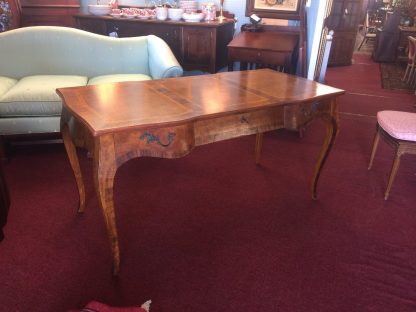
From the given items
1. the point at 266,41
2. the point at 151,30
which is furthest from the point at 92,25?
the point at 266,41

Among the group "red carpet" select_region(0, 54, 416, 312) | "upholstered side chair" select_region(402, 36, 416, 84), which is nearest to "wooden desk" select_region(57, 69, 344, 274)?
"red carpet" select_region(0, 54, 416, 312)

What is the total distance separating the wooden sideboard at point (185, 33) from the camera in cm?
351

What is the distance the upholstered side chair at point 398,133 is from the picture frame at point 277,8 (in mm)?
1870

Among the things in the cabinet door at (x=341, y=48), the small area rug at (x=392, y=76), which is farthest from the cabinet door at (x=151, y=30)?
the cabinet door at (x=341, y=48)

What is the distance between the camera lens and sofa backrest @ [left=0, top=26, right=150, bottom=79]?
294 centimetres

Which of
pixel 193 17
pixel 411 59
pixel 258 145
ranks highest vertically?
pixel 193 17

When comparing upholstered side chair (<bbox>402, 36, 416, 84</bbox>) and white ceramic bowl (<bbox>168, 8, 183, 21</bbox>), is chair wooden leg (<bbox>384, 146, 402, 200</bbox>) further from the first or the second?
upholstered side chair (<bbox>402, 36, 416, 84</bbox>)

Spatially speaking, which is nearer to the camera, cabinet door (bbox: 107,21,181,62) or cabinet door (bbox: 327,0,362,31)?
cabinet door (bbox: 107,21,181,62)

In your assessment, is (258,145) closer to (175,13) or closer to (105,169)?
(105,169)

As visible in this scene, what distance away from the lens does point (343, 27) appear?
6480 mm

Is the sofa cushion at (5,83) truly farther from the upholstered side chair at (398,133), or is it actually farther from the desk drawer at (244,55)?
the upholstered side chair at (398,133)

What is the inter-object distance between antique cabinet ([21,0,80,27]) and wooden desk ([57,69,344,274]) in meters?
2.89

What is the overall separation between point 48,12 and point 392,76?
5843 millimetres

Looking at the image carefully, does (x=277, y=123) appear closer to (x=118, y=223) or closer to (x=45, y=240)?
(x=118, y=223)
